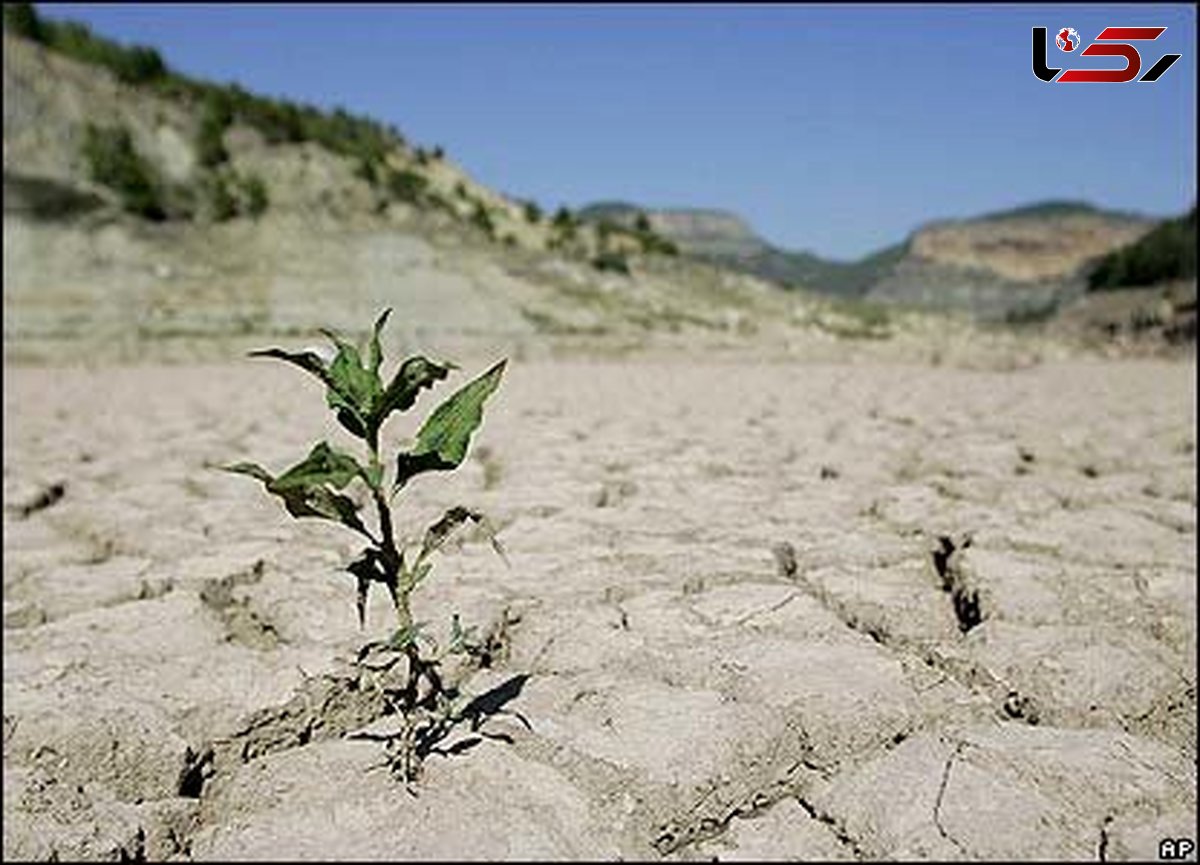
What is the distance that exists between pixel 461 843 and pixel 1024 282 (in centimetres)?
5592

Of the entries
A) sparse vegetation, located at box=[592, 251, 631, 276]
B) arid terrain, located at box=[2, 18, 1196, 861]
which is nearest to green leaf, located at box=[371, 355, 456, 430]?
arid terrain, located at box=[2, 18, 1196, 861]

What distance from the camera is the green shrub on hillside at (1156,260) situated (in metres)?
16.8

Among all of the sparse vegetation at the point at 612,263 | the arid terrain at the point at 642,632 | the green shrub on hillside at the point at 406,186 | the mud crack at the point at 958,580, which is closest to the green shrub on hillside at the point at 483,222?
the green shrub on hillside at the point at 406,186

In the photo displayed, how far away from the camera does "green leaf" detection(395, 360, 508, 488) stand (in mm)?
1192

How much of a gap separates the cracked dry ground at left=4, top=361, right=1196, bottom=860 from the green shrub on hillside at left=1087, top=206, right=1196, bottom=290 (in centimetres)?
1506

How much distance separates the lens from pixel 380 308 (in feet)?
37.8

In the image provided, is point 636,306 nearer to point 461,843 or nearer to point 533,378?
point 533,378

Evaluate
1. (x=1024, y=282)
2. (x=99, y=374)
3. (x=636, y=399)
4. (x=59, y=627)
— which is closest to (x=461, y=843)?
(x=59, y=627)

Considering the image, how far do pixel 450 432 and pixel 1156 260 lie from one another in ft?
61.6

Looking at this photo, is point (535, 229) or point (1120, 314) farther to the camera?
point (535, 229)

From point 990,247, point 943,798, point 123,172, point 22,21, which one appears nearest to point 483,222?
point 123,172

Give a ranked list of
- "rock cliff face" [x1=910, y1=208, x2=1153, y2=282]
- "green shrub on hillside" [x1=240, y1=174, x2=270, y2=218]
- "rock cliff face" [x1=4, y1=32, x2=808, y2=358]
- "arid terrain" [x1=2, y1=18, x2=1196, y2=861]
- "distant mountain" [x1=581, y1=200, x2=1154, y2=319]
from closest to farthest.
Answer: "arid terrain" [x1=2, y1=18, x2=1196, y2=861]
"rock cliff face" [x1=4, y1=32, x2=808, y2=358]
"green shrub on hillside" [x1=240, y1=174, x2=270, y2=218]
"distant mountain" [x1=581, y1=200, x2=1154, y2=319]
"rock cliff face" [x1=910, y1=208, x2=1153, y2=282]

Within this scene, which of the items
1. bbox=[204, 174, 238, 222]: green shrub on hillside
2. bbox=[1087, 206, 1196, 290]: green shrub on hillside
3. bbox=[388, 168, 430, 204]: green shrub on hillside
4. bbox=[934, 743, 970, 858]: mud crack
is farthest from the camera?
bbox=[1087, 206, 1196, 290]: green shrub on hillside

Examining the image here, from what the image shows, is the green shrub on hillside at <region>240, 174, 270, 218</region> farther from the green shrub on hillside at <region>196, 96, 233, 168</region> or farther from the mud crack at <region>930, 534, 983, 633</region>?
the mud crack at <region>930, 534, 983, 633</region>
